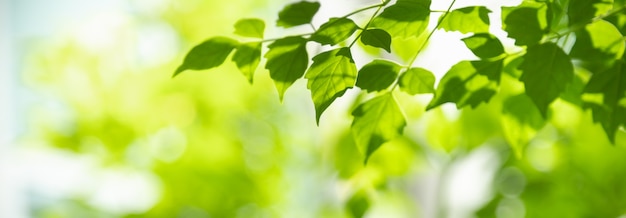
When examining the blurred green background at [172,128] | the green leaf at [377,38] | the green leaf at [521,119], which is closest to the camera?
the green leaf at [377,38]

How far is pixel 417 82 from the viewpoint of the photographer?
15.7 inches

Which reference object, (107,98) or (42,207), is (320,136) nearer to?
(107,98)

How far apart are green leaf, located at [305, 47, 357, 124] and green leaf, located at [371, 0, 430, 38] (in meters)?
0.03

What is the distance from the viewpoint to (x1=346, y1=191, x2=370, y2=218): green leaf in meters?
0.65

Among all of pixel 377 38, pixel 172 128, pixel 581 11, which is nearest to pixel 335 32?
pixel 377 38

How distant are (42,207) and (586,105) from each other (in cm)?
135

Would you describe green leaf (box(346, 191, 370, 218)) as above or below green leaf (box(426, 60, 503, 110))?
below

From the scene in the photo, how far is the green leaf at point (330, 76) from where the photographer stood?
13.4 inches

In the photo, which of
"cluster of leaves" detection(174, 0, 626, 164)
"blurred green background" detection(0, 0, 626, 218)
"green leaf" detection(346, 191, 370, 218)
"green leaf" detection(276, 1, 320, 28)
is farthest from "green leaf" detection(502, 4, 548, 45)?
"blurred green background" detection(0, 0, 626, 218)

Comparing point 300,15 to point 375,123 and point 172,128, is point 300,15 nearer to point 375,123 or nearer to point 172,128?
point 375,123

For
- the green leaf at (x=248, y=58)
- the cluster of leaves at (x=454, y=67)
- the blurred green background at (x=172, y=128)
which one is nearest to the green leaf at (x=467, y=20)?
the cluster of leaves at (x=454, y=67)

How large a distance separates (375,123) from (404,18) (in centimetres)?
7

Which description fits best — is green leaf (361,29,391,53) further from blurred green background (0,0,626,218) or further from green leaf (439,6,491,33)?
blurred green background (0,0,626,218)

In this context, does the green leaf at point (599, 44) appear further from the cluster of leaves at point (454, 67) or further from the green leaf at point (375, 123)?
the green leaf at point (375, 123)
